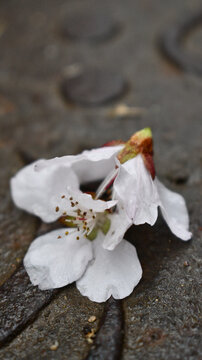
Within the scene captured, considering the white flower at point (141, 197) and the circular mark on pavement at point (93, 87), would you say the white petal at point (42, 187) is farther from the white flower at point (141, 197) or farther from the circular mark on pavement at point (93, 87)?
the circular mark on pavement at point (93, 87)

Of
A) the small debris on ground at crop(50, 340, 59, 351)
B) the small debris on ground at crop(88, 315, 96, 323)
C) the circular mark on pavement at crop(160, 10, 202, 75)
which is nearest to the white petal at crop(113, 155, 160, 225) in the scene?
the small debris on ground at crop(88, 315, 96, 323)

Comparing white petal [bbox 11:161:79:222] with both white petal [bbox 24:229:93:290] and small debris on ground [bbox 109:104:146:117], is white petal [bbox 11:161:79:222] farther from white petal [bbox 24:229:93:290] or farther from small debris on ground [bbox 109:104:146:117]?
small debris on ground [bbox 109:104:146:117]

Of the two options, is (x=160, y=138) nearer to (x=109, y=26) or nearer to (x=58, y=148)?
(x=58, y=148)

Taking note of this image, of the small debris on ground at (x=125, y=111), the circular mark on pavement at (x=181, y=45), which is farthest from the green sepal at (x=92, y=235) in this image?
the circular mark on pavement at (x=181, y=45)

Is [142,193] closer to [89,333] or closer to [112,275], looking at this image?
[112,275]

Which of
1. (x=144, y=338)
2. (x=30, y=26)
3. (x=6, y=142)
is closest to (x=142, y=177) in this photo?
(x=144, y=338)

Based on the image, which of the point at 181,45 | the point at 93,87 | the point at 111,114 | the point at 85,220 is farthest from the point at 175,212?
the point at 181,45
